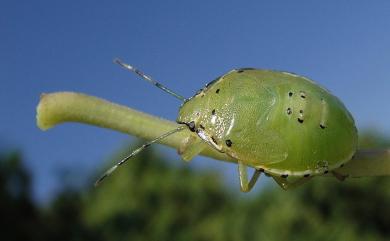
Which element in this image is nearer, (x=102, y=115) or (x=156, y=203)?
(x=102, y=115)

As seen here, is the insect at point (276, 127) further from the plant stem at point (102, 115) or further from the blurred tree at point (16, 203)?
the blurred tree at point (16, 203)

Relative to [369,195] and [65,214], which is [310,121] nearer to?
[369,195]

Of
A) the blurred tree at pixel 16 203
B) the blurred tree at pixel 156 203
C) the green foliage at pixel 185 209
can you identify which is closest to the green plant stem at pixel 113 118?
the green foliage at pixel 185 209

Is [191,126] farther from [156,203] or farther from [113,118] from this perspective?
[156,203]

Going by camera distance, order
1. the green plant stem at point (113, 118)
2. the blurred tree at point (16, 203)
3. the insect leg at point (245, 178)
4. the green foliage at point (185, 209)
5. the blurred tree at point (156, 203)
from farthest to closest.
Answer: the blurred tree at point (16, 203), the blurred tree at point (156, 203), the green foliage at point (185, 209), the insect leg at point (245, 178), the green plant stem at point (113, 118)

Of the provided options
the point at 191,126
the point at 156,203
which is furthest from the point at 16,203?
the point at 191,126
